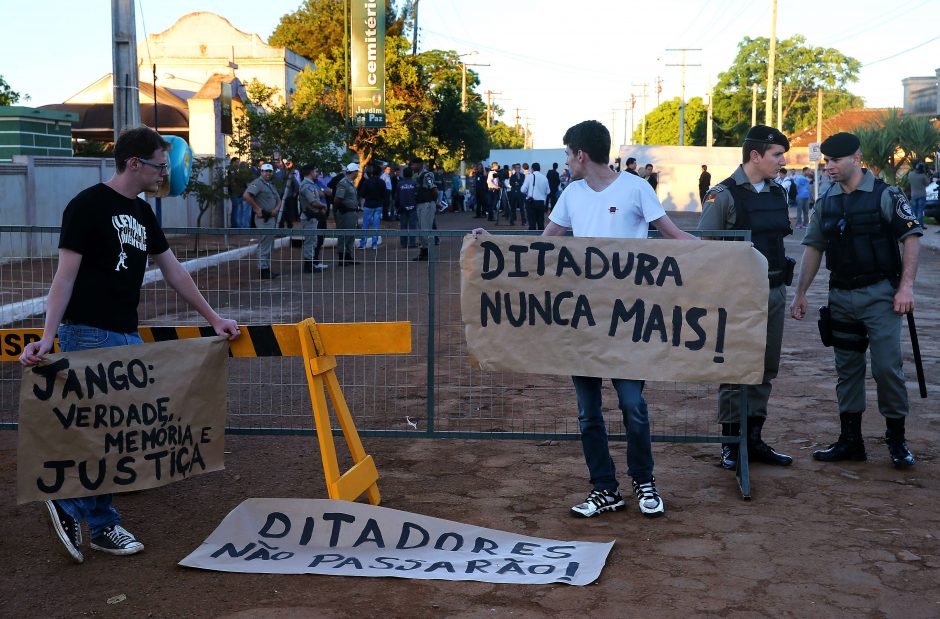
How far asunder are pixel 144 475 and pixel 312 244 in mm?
1837

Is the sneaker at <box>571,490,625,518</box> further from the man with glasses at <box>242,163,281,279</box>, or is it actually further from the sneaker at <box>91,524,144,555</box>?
the man with glasses at <box>242,163,281,279</box>

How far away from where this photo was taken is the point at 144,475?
4.84 m

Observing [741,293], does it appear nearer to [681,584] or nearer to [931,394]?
[681,584]

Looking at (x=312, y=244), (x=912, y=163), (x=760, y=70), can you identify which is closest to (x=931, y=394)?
(x=312, y=244)

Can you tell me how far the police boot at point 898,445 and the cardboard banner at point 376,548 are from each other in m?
2.34

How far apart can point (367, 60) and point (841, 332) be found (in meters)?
31.2

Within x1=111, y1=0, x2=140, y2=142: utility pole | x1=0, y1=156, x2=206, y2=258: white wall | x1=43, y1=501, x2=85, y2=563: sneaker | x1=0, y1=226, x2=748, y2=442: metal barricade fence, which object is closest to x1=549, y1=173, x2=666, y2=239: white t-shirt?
x1=0, y1=226, x2=748, y2=442: metal barricade fence

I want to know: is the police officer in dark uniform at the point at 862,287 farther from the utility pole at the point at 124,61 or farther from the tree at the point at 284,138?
the tree at the point at 284,138

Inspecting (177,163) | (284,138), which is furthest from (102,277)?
(284,138)

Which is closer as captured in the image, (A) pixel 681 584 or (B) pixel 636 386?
(A) pixel 681 584

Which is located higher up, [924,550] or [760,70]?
[760,70]

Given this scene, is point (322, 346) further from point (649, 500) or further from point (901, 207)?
Result: point (901, 207)

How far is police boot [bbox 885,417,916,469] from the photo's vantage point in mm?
6145

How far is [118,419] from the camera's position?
4805 mm
